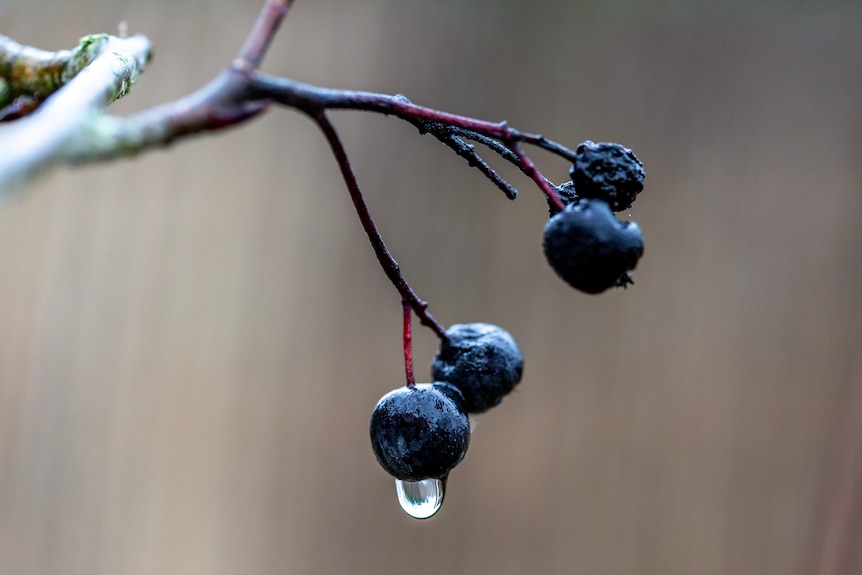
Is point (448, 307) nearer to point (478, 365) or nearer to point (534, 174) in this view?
point (478, 365)

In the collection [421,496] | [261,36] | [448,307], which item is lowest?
[421,496]

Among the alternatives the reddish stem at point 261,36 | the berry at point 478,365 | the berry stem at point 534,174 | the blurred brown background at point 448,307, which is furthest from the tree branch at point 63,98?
the blurred brown background at point 448,307

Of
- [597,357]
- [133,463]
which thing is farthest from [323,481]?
[597,357]

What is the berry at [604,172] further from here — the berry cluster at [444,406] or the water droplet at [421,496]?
the water droplet at [421,496]

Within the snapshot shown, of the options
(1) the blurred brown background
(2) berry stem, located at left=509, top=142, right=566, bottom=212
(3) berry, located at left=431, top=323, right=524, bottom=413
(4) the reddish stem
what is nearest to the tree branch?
(4) the reddish stem

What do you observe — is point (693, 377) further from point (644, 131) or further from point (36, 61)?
point (36, 61)

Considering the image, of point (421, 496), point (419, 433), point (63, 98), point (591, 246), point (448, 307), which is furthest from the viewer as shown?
point (448, 307)

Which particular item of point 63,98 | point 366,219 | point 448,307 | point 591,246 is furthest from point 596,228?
point 448,307
